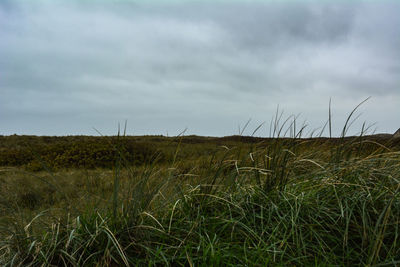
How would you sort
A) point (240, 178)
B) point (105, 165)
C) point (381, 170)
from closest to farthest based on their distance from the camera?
point (381, 170), point (240, 178), point (105, 165)

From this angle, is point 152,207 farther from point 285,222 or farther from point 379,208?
point 379,208

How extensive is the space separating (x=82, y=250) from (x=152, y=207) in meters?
0.85

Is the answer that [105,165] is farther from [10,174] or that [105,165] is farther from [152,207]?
[152,207]

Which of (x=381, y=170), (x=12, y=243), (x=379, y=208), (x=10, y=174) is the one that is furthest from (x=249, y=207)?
Result: (x=10, y=174)

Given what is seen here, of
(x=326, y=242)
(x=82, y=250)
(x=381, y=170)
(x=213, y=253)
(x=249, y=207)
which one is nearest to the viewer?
(x=213, y=253)

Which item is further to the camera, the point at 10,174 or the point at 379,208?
the point at 10,174

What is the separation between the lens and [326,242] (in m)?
2.87

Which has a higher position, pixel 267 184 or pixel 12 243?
pixel 267 184

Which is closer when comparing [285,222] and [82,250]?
[82,250]

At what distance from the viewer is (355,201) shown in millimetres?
2943

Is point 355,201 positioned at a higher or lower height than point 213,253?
higher

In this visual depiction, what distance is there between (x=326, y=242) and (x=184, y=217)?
119 cm

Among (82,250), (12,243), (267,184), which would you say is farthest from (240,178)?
(12,243)

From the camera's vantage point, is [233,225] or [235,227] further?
[235,227]
